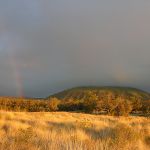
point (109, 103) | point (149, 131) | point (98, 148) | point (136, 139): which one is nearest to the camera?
point (98, 148)

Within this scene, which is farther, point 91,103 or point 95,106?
point 91,103

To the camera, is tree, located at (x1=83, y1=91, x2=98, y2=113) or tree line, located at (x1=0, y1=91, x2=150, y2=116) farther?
tree, located at (x1=83, y1=91, x2=98, y2=113)

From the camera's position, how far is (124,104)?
5916 cm

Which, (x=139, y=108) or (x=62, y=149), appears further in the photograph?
(x=139, y=108)

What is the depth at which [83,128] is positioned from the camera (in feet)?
61.0

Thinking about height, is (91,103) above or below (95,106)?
above

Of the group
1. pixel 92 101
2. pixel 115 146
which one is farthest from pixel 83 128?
pixel 92 101

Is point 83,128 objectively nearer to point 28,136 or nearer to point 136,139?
point 136,139

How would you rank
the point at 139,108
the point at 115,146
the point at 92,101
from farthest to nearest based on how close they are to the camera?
the point at 139,108 < the point at 92,101 < the point at 115,146

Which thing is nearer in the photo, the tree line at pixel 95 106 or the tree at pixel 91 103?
the tree line at pixel 95 106

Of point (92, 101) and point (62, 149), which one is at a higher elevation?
point (92, 101)

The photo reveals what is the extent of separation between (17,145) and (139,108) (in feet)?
275

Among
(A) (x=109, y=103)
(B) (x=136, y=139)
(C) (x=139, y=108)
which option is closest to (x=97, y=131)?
(B) (x=136, y=139)

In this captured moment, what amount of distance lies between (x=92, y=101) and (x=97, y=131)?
190 feet
